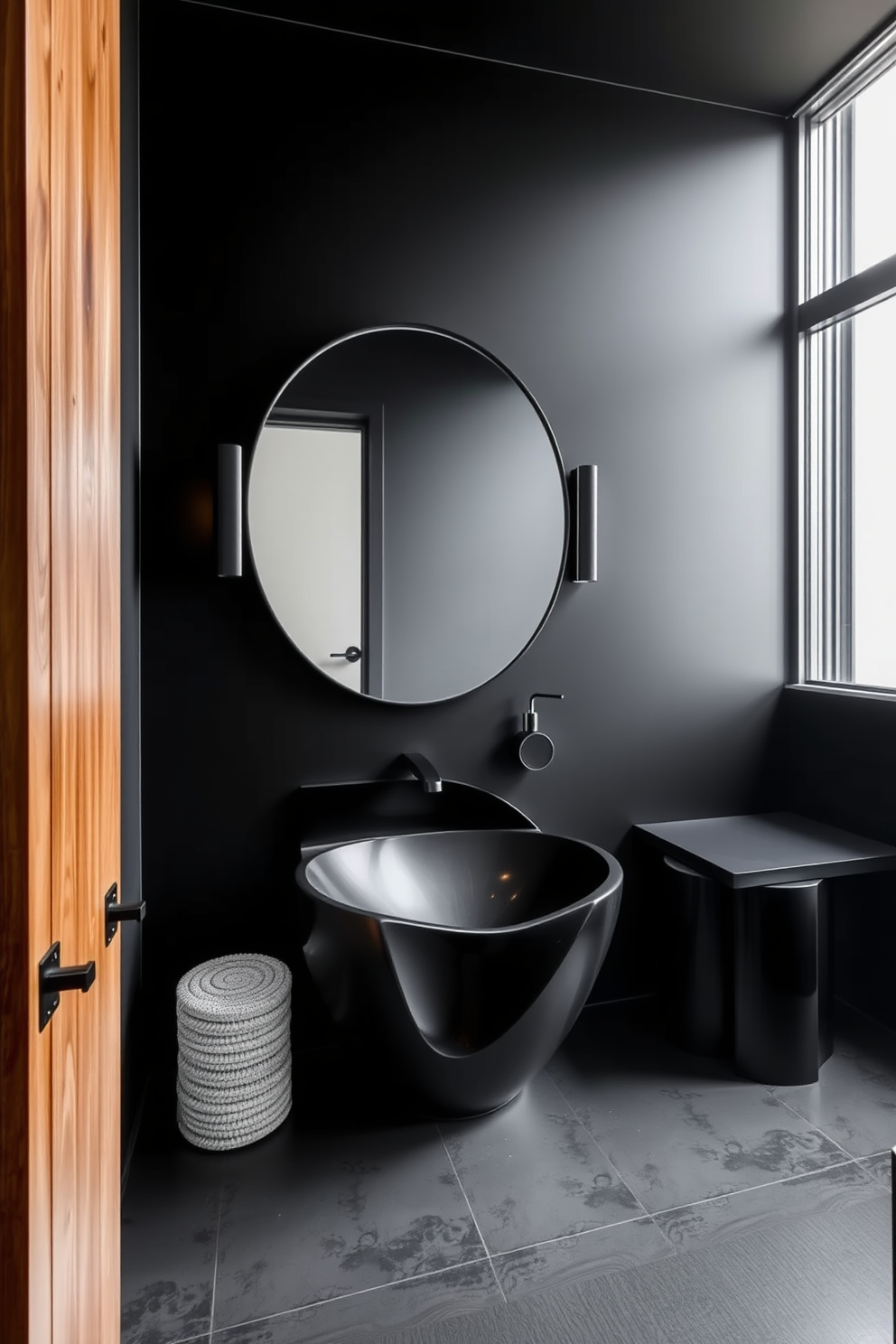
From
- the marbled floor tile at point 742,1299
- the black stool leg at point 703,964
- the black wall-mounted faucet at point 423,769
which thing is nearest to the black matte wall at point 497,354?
the black wall-mounted faucet at point 423,769

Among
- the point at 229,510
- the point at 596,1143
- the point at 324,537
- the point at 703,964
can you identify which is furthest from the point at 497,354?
the point at 596,1143

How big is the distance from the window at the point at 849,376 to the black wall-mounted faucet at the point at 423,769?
1268 mm

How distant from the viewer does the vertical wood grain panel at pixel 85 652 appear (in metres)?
0.71

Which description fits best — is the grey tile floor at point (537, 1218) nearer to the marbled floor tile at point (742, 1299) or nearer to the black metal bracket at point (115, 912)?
the marbled floor tile at point (742, 1299)

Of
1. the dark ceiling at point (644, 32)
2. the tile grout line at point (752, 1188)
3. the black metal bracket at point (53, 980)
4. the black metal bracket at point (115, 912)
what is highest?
the dark ceiling at point (644, 32)

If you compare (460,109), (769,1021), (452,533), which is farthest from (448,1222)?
(460,109)

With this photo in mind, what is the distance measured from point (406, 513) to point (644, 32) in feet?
4.59

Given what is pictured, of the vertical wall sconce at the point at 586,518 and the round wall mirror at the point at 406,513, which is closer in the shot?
the round wall mirror at the point at 406,513

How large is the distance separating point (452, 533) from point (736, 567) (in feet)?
3.10

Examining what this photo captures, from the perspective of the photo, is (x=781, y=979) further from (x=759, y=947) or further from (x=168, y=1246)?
(x=168, y=1246)

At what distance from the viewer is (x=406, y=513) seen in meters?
1.98

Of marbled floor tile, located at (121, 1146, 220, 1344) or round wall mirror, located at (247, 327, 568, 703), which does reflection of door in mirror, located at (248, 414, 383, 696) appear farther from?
marbled floor tile, located at (121, 1146, 220, 1344)

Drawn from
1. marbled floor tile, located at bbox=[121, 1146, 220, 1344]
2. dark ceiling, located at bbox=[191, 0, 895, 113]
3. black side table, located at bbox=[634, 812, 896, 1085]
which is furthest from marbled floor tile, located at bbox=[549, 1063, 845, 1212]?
dark ceiling, located at bbox=[191, 0, 895, 113]

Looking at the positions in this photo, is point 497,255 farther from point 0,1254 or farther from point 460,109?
point 0,1254
